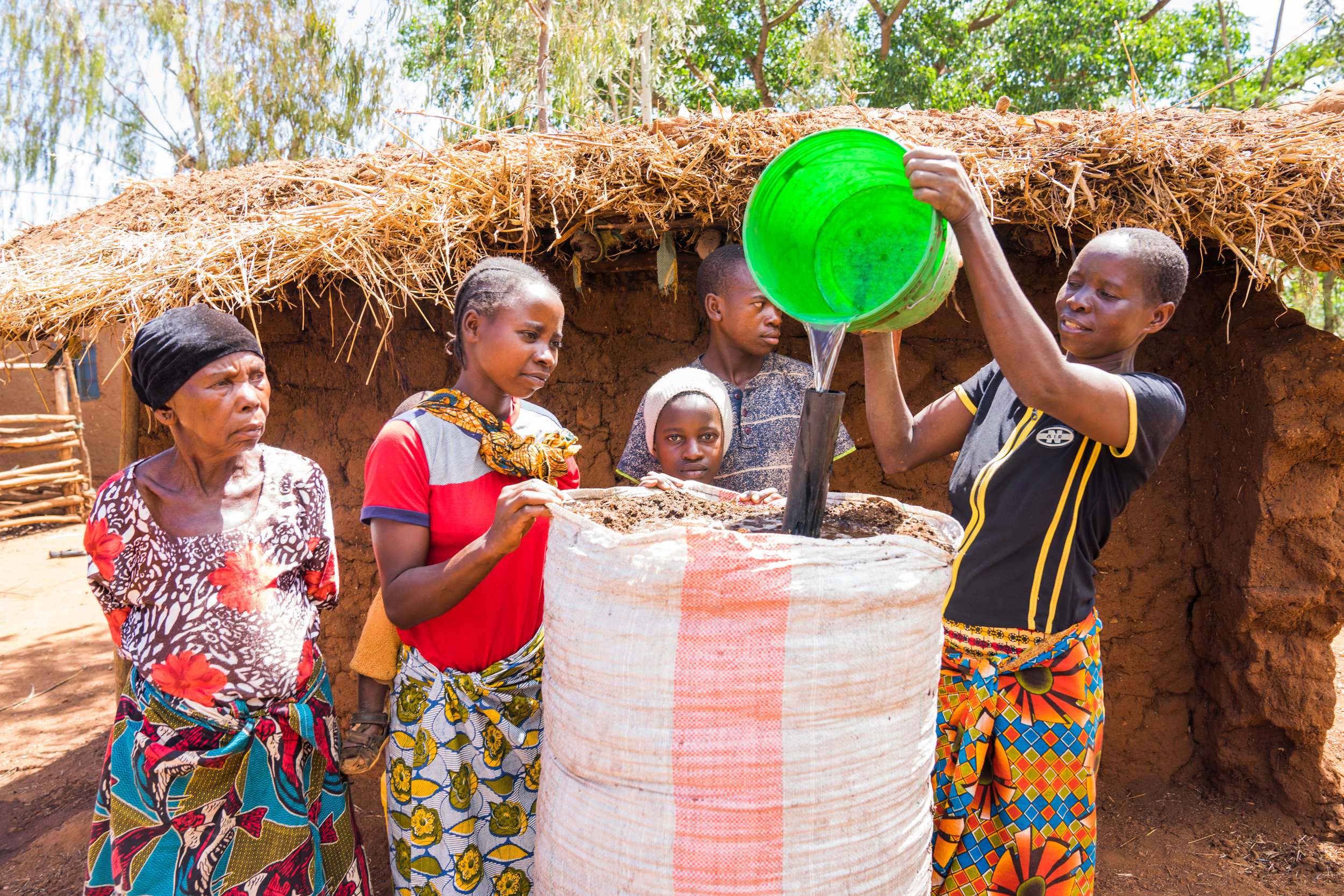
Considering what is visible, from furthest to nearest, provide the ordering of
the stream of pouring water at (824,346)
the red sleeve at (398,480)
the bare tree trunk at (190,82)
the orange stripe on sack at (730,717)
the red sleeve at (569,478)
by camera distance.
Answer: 1. the bare tree trunk at (190,82)
2. the red sleeve at (569,478)
3. the red sleeve at (398,480)
4. the stream of pouring water at (824,346)
5. the orange stripe on sack at (730,717)

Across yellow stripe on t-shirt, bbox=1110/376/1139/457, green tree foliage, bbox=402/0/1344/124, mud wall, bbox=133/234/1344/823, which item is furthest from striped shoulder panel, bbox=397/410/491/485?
green tree foliage, bbox=402/0/1344/124

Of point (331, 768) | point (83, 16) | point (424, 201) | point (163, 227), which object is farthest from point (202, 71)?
point (331, 768)

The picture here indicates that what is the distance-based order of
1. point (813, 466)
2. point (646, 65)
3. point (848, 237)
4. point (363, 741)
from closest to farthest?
point (813, 466)
point (848, 237)
point (363, 741)
point (646, 65)

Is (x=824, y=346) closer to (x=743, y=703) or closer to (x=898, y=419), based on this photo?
(x=898, y=419)

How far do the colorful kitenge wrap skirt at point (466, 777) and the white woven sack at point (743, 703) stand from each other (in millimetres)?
463

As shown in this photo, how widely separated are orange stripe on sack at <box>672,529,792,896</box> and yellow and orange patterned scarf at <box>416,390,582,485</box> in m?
0.64

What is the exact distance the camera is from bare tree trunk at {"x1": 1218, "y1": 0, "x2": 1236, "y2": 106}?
11227 mm

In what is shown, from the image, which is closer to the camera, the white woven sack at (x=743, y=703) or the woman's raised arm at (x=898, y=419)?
the white woven sack at (x=743, y=703)

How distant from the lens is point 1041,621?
1.66 meters

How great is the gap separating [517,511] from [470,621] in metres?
0.42

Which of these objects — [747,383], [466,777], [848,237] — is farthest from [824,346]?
[466,777]

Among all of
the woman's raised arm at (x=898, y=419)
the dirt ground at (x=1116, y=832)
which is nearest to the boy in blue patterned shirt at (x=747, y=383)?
the woman's raised arm at (x=898, y=419)

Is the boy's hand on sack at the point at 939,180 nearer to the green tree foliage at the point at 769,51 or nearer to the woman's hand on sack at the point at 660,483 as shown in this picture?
the woman's hand on sack at the point at 660,483

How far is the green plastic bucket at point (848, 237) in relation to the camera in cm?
137
